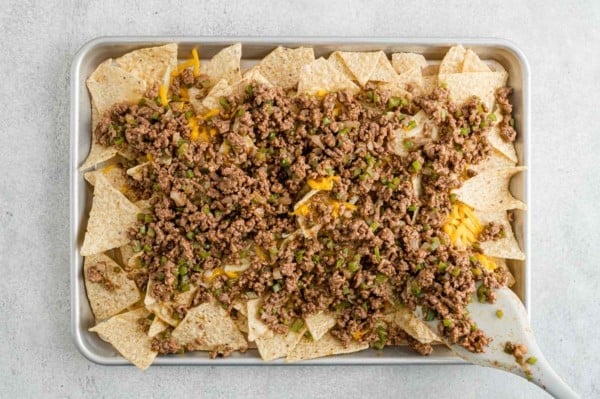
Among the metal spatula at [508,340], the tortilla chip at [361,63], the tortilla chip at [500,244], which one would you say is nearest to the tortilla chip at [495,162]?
the tortilla chip at [500,244]

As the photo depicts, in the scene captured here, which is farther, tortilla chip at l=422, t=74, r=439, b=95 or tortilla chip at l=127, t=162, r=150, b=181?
tortilla chip at l=422, t=74, r=439, b=95

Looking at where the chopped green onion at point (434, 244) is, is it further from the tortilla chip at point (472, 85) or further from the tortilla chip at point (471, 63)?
the tortilla chip at point (471, 63)

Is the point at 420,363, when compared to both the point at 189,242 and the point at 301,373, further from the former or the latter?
the point at 189,242

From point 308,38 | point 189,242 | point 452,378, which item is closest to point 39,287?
point 189,242

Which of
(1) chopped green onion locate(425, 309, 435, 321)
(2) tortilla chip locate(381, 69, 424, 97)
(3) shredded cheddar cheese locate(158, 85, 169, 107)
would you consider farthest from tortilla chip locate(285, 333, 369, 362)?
(3) shredded cheddar cheese locate(158, 85, 169, 107)

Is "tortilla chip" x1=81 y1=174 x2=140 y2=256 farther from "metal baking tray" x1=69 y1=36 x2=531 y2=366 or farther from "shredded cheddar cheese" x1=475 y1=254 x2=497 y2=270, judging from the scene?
"shredded cheddar cheese" x1=475 y1=254 x2=497 y2=270

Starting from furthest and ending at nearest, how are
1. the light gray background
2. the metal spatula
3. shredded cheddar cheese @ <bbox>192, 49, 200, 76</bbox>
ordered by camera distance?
the light gray background < shredded cheddar cheese @ <bbox>192, 49, 200, 76</bbox> < the metal spatula

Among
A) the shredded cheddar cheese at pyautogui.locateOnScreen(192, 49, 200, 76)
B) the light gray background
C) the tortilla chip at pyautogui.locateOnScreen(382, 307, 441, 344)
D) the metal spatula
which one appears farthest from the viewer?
the light gray background
